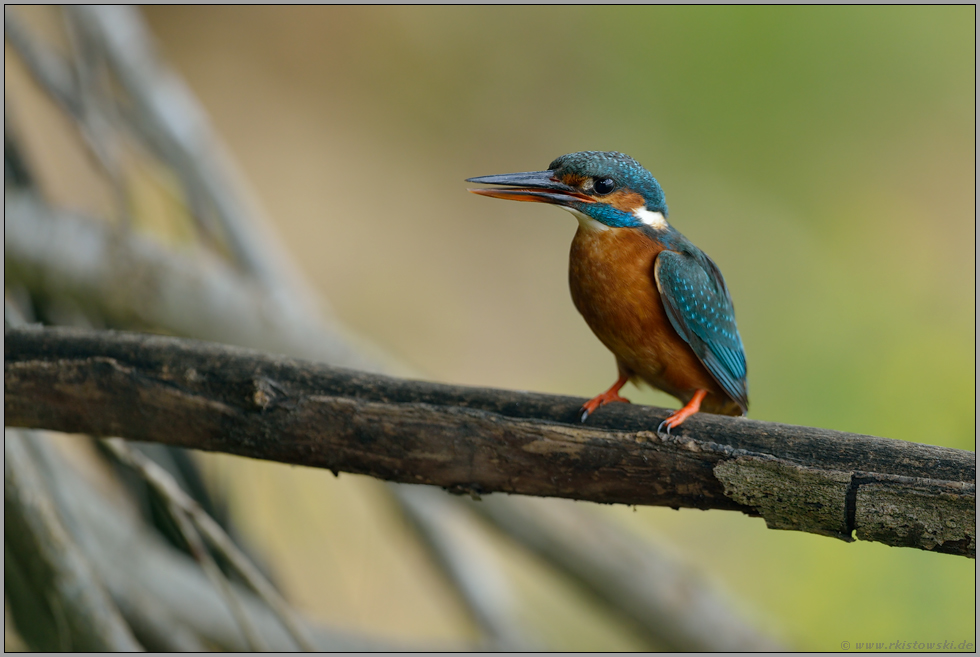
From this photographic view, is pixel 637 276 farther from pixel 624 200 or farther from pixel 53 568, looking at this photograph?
pixel 53 568

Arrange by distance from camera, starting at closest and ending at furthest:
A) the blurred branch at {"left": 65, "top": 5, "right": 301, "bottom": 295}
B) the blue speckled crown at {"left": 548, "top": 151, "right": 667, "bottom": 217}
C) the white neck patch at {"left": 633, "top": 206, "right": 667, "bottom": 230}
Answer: the blue speckled crown at {"left": 548, "top": 151, "right": 667, "bottom": 217}
the white neck patch at {"left": 633, "top": 206, "right": 667, "bottom": 230}
the blurred branch at {"left": 65, "top": 5, "right": 301, "bottom": 295}

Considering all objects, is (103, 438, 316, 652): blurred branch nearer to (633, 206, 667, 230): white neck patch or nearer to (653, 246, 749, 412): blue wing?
(653, 246, 749, 412): blue wing

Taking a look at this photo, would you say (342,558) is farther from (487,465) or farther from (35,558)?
(487,465)

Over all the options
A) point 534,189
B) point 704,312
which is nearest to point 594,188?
point 534,189

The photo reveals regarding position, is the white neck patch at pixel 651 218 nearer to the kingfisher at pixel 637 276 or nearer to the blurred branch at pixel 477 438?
the kingfisher at pixel 637 276

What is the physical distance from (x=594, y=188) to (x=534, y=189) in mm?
148

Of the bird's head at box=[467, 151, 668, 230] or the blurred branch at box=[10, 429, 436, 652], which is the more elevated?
the bird's head at box=[467, 151, 668, 230]

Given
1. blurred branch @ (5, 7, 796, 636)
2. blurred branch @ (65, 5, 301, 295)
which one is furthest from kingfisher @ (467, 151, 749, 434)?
blurred branch @ (65, 5, 301, 295)

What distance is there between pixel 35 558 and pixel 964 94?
15.9ft

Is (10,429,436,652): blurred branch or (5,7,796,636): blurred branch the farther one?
(5,7,796,636): blurred branch

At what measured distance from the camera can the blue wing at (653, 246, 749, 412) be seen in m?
1.79

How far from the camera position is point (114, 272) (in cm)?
263

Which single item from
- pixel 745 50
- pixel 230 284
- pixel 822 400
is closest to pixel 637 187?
pixel 230 284

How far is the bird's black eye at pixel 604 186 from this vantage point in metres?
1.78
